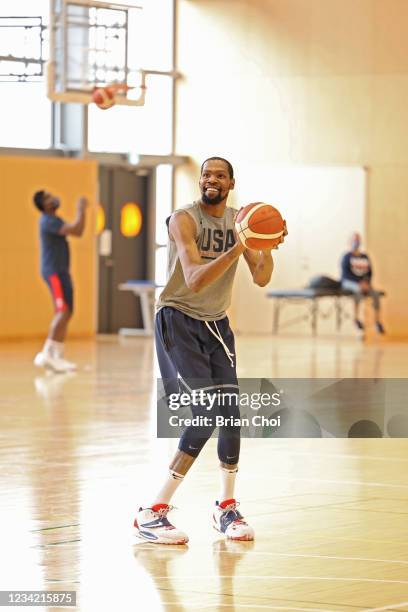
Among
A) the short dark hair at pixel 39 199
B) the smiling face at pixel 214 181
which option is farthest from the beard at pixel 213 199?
the short dark hair at pixel 39 199

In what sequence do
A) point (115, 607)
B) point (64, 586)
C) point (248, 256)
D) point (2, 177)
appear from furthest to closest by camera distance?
point (2, 177) < point (248, 256) < point (64, 586) < point (115, 607)

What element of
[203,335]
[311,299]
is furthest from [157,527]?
[311,299]

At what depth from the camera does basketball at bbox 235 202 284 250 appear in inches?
215

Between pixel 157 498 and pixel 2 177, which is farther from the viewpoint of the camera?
pixel 2 177

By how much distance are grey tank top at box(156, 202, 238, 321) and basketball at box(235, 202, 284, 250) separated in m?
0.31

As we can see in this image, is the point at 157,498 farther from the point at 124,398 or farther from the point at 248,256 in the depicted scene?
the point at 124,398

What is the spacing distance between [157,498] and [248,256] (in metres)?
1.20

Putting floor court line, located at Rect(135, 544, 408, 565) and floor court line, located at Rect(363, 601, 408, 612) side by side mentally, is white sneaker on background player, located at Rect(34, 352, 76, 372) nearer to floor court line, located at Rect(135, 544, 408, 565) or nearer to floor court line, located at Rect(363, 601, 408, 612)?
floor court line, located at Rect(135, 544, 408, 565)

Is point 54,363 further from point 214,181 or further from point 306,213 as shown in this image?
point 306,213

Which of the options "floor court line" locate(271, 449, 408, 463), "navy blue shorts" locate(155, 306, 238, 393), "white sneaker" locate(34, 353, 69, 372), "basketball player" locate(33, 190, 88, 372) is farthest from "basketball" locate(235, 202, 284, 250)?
"white sneaker" locate(34, 353, 69, 372)

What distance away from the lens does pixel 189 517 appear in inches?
251

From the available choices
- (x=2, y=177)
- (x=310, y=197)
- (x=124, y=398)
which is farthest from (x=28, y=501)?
(x=310, y=197)

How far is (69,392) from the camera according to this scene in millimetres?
12406

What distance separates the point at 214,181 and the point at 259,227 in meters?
0.45
